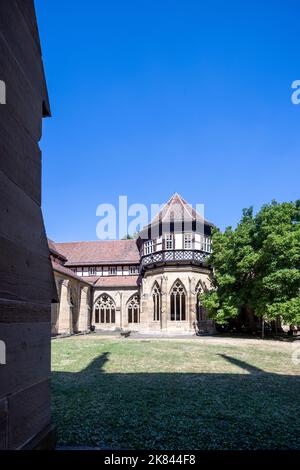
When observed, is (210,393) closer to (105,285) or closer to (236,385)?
(236,385)

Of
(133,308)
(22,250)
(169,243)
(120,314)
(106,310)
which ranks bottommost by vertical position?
(120,314)

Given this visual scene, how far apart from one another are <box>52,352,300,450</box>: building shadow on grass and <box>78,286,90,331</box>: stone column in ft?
78.9

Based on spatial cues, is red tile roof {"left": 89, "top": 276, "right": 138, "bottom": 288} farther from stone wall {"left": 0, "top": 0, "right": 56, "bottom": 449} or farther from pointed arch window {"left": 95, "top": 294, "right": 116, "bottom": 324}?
stone wall {"left": 0, "top": 0, "right": 56, "bottom": 449}

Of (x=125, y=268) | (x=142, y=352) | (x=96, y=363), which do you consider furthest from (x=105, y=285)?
(x=96, y=363)

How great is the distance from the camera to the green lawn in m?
4.46

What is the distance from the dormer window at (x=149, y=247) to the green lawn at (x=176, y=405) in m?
19.9

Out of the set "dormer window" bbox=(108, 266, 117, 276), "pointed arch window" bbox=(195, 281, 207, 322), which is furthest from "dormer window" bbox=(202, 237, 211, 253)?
A: "dormer window" bbox=(108, 266, 117, 276)

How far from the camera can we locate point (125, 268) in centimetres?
3822

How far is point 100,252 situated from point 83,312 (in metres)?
9.19

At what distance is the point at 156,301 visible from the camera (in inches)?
1171

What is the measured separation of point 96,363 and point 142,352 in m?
3.60

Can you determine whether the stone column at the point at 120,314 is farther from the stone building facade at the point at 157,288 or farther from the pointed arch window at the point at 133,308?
the pointed arch window at the point at 133,308

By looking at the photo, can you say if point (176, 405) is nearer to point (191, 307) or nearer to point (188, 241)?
point (191, 307)

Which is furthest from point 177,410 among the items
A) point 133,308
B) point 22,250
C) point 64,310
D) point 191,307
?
point 133,308
